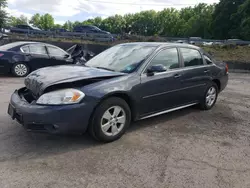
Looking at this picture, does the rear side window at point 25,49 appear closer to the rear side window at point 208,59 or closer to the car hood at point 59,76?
the car hood at point 59,76

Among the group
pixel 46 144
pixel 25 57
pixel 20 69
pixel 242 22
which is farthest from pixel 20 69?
pixel 242 22

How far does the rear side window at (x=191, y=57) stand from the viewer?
16.7 ft

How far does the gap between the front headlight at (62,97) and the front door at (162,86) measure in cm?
109

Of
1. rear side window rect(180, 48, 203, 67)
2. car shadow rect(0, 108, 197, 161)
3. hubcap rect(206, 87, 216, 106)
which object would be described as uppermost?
rear side window rect(180, 48, 203, 67)

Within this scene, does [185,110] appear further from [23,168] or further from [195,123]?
[23,168]

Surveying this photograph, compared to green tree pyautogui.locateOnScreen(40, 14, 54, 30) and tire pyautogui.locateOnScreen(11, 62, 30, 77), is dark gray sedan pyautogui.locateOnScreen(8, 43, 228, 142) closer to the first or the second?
tire pyautogui.locateOnScreen(11, 62, 30, 77)

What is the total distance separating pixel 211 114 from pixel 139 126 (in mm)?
1869

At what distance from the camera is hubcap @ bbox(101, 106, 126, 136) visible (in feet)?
12.4

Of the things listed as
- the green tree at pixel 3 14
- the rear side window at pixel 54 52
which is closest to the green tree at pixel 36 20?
the green tree at pixel 3 14

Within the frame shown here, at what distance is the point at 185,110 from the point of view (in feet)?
18.9

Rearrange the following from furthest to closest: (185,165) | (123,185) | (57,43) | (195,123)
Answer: (57,43) < (195,123) < (185,165) < (123,185)

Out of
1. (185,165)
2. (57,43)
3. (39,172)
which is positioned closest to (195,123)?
(185,165)

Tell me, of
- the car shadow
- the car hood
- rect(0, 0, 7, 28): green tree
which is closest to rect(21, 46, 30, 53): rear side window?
the car hood

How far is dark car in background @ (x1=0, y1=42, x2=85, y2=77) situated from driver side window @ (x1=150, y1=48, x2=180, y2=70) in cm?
643
